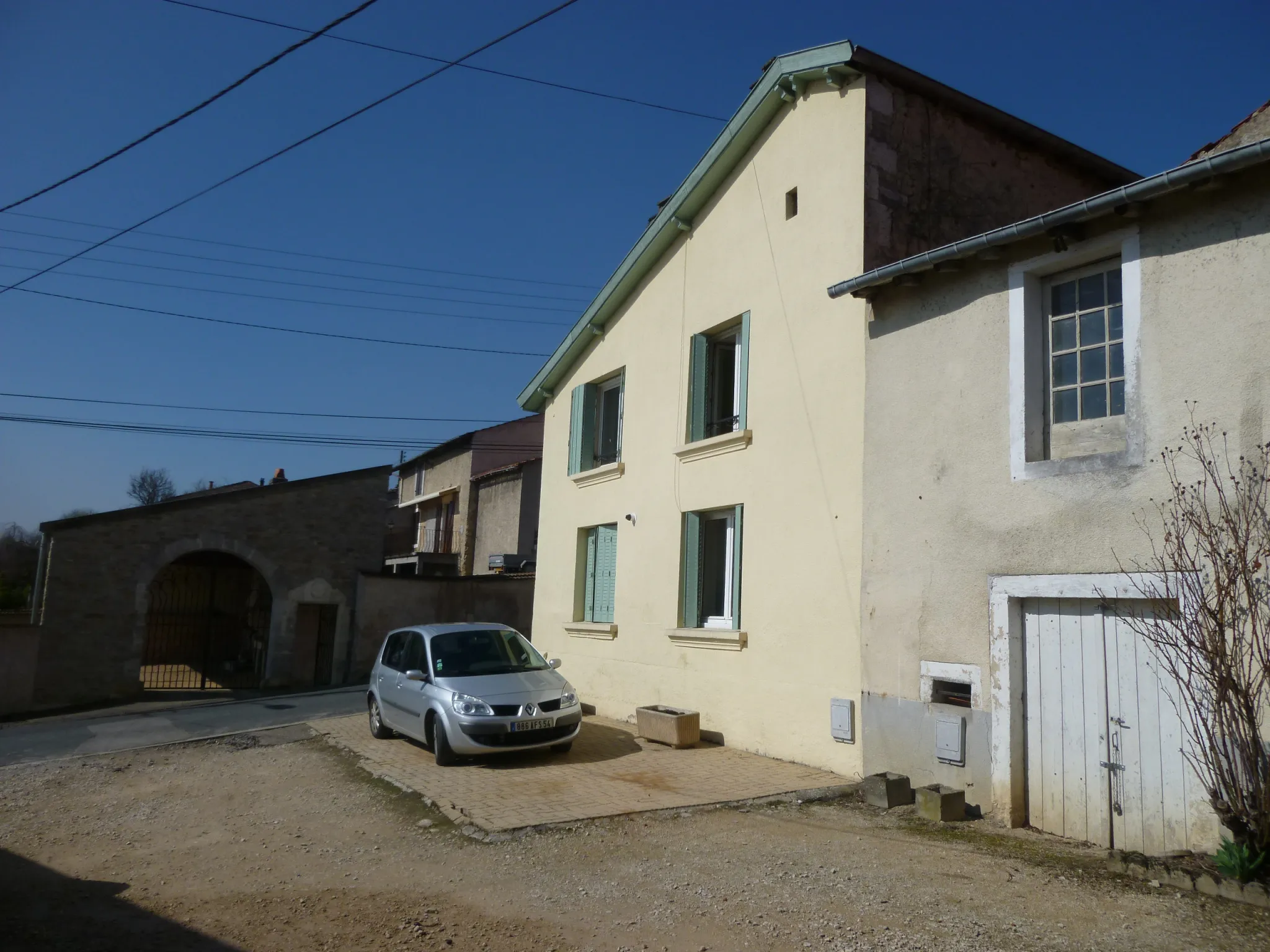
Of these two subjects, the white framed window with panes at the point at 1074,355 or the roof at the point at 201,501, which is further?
the roof at the point at 201,501

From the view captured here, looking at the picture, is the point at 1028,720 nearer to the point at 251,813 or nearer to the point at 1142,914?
the point at 1142,914

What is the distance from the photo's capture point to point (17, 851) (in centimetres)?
757

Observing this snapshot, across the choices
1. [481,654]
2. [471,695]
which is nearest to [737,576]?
[481,654]

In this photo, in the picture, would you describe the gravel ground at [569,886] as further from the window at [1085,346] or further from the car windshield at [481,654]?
the window at [1085,346]

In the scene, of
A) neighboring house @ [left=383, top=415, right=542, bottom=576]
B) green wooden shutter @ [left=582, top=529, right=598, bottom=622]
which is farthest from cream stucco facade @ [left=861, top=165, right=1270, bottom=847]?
neighboring house @ [left=383, top=415, right=542, bottom=576]

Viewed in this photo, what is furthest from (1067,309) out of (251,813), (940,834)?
(251,813)

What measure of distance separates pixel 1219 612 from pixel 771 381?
5.92 metres

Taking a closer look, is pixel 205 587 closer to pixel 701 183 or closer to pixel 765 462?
pixel 701 183

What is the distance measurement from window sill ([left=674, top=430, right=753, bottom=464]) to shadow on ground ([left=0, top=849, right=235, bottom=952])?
761 centimetres

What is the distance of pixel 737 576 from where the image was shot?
11.4 m

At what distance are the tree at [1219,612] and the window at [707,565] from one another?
5.90 meters

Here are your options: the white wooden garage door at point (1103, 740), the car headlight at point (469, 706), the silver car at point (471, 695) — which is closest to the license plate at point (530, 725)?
the silver car at point (471, 695)

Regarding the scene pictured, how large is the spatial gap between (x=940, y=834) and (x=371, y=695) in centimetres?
799

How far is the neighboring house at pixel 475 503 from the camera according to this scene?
84.6ft
